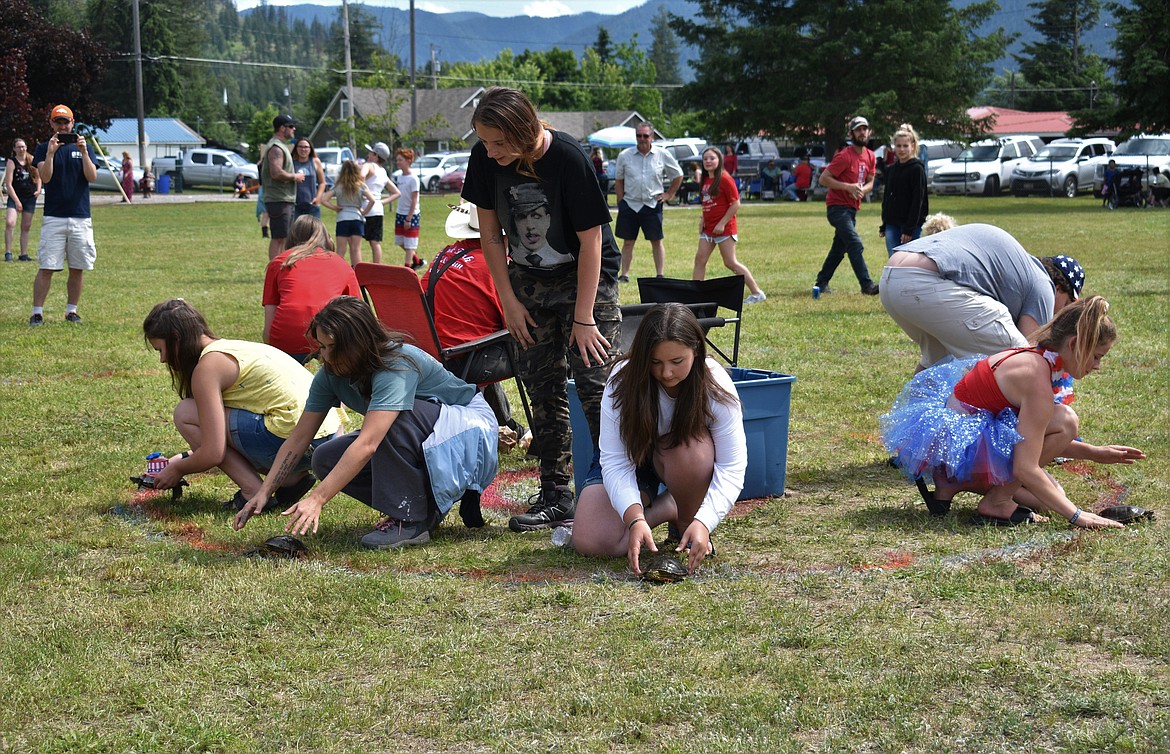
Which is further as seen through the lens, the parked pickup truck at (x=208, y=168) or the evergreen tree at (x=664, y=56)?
the evergreen tree at (x=664, y=56)

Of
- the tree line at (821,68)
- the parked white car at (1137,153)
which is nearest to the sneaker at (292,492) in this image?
the tree line at (821,68)

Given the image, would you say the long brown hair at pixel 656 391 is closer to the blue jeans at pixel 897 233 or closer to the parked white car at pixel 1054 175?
the blue jeans at pixel 897 233

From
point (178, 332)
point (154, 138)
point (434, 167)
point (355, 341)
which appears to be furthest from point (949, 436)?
point (154, 138)

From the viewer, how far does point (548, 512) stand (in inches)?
196

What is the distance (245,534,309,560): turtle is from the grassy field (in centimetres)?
5

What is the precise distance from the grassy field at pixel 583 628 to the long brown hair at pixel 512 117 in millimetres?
1529

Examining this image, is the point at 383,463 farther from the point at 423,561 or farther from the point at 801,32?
the point at 801,32

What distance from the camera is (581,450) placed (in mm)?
5098

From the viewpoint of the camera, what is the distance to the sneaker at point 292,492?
205 inches

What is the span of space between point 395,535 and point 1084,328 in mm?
2670

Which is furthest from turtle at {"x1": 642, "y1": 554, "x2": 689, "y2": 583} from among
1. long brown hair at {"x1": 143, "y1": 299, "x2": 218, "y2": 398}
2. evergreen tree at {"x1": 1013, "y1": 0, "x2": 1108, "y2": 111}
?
evergreen tree at {"x1": 1013, "y1": 0, "x2": 1108, "y2": 111}

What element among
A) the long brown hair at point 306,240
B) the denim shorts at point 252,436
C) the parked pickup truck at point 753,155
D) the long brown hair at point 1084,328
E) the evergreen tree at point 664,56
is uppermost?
the evergreen tree at point 664,56

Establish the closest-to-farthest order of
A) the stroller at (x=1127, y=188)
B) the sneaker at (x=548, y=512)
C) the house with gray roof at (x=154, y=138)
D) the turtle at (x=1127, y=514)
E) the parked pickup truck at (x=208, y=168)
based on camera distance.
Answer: the turtle at (x=1127, y=514) < the sneaker at (x=548, y=512) < the stroller at (x=1127, y=188) < the parked pickup truck at (x=208, y=168) < the house with gray roof at (x=154, y=138)

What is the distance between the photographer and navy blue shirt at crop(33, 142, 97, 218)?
10.4m
